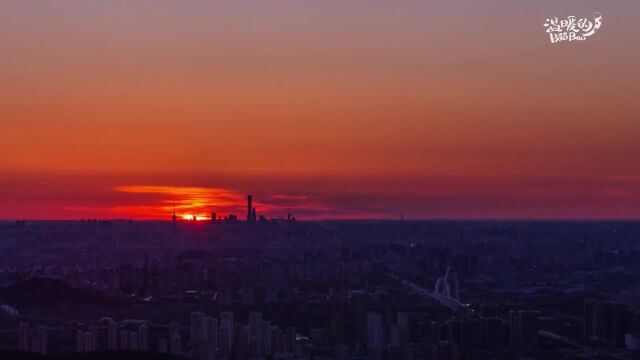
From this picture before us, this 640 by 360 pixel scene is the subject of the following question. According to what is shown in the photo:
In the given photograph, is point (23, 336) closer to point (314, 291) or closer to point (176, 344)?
point (176, 344)

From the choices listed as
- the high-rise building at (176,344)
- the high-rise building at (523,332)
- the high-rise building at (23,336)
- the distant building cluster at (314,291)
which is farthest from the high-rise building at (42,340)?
the high-rise building at (523,332)

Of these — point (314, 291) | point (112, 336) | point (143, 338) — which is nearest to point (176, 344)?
point (143, 338)

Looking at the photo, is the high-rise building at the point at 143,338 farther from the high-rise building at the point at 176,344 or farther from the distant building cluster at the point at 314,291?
the high-rise building at the point at 176,344

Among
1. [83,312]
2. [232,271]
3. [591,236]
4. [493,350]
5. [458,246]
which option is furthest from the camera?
[591,236]

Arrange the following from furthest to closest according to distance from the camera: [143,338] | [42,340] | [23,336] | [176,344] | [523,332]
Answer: [523,332], [23,336], [42,340], [143,338], [176,344]

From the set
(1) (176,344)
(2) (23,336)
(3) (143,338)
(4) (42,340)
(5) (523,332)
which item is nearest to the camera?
(1) (176,344)

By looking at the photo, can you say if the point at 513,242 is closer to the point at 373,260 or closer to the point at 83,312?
the point at 373,260

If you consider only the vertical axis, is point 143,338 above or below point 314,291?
below

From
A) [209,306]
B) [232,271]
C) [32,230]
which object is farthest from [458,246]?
[209,306]

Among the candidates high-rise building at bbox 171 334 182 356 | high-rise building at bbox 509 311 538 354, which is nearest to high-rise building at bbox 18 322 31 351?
high-rise building at bbox 171 334 182 356

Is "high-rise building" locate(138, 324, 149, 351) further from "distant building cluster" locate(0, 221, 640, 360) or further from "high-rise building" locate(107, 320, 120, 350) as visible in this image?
"high-rise building" locate(107, 320, 120, 350)

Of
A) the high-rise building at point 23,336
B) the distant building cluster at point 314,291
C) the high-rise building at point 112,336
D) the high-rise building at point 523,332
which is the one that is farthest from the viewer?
the high-rise building at point 523,332
